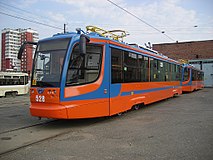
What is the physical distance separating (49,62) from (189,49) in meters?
46.5

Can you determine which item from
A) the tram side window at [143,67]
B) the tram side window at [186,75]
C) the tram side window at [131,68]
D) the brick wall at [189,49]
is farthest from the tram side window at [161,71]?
the brick wall at [189,49]

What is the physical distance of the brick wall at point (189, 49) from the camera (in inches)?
1863

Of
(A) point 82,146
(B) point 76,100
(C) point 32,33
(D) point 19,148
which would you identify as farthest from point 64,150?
(C) point 32,33

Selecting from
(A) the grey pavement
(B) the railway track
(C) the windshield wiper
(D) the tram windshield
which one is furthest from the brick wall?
(D) the tram windshield

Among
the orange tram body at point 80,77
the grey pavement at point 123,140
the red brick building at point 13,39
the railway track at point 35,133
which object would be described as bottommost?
the railway track at point 35,133

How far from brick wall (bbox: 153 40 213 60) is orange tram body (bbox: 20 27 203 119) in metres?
42.9

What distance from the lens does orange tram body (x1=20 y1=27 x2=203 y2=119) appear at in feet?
22.2

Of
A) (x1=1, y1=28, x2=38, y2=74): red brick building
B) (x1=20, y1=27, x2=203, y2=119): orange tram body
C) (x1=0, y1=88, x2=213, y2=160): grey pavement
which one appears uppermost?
(x1=1, y1=28, x2=38, y2=74): red brick building

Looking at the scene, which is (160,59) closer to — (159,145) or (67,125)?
(67,125)

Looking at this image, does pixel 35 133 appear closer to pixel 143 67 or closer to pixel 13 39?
pixel 143 67

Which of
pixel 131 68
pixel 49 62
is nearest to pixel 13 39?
pixel 131 68

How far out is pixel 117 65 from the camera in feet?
27.8

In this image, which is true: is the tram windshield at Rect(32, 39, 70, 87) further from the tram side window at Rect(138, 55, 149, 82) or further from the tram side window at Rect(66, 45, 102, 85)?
the tram side window at Rect(138, 55, 149, 82)

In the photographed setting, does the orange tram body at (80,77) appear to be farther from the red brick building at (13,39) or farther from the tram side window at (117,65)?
the red brick building at (13,39)
